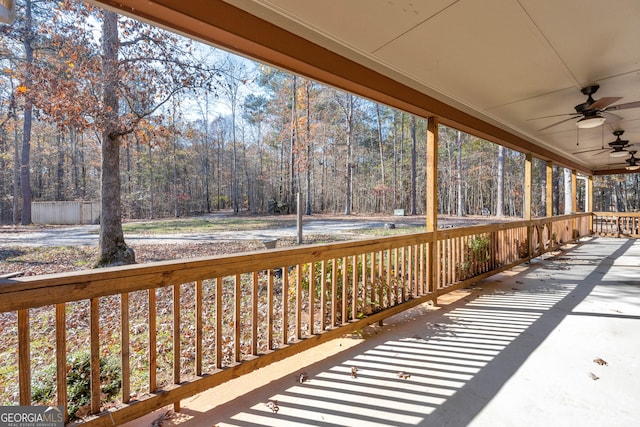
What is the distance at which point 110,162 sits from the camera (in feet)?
18.4

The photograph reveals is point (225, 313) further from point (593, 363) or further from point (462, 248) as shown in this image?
point (593, 363)

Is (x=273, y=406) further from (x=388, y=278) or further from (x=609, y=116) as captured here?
(x=609, y=116)

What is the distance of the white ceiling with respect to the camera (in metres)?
1.85

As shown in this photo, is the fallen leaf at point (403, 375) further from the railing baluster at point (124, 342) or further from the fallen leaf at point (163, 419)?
the railing baluster at point (124, 342)

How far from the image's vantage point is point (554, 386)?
1885 millimetres

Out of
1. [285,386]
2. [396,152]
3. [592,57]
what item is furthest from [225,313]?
[396,152]

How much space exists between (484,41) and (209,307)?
4.20m

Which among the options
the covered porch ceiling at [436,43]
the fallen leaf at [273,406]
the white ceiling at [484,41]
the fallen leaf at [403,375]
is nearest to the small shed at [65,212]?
the covered porch ceiling at [436,43]

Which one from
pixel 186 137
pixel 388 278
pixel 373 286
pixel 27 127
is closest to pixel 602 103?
pixel 388 278

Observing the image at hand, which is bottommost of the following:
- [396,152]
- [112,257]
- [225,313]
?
[225,313]

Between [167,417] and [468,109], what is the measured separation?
175 inches

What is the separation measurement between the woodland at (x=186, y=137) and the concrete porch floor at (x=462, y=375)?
12.1 ft

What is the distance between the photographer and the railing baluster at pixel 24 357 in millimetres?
1223

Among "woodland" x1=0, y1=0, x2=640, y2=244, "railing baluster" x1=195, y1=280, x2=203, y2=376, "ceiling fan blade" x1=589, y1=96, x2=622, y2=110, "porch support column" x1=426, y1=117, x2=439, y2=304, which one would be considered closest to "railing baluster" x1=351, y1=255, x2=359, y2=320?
"porch support column" x1=426, y1=117, x2=439, y2=304
